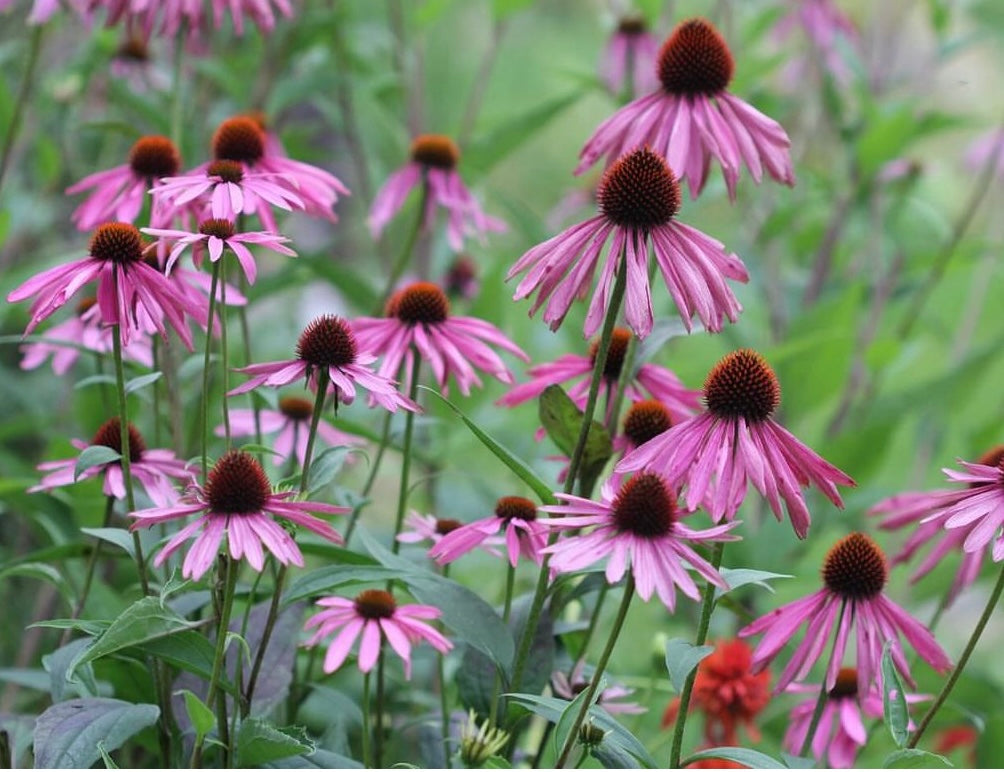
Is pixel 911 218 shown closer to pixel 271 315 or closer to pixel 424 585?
pixel 271 315

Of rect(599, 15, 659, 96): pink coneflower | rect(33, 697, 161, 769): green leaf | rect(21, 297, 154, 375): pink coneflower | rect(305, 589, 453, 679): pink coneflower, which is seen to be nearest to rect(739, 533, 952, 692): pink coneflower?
rect(305, 589, 453, 679): pink coneflower

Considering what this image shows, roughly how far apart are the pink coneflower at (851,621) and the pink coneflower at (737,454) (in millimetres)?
96

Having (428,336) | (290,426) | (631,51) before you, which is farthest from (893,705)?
(631,51)

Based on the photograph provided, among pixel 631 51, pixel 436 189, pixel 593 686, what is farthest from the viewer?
pixel 631 51

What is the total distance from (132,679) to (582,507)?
35 cm

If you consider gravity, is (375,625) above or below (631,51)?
below

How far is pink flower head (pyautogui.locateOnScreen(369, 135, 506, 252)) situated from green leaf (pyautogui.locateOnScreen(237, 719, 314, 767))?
23.1 inches

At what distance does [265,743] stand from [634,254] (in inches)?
11.8

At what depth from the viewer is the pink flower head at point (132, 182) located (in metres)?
0.93

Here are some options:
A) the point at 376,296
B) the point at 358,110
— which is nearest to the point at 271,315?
the point at 358,110

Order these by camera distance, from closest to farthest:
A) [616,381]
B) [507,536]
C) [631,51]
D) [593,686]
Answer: [593,686], [507,536], [616,381], [631,51]

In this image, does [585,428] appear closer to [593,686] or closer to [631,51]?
[593,686]

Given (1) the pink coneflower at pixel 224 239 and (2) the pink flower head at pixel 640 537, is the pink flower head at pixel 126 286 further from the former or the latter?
(2) the pink flower head at pixel 640 537

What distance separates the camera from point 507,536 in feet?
2.59
